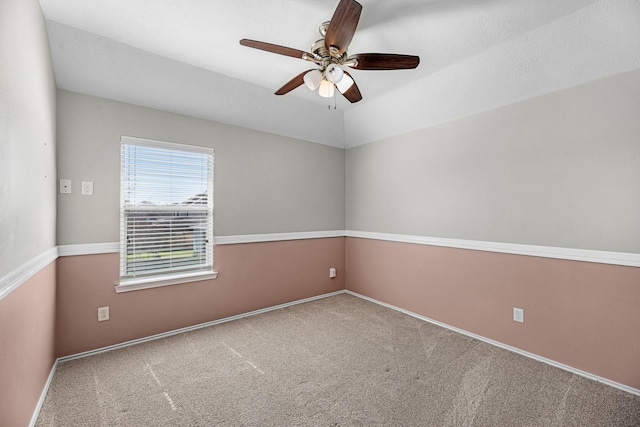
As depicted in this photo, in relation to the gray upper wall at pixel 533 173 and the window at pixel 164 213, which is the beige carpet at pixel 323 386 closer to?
the window at pixel 164 213

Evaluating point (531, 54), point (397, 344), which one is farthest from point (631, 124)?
point (397, 344)

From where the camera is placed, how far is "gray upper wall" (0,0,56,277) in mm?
1214

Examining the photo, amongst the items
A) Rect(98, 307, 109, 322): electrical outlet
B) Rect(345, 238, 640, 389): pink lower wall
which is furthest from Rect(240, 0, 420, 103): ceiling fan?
Rect(98, 307, 109, 322): electrical outlet

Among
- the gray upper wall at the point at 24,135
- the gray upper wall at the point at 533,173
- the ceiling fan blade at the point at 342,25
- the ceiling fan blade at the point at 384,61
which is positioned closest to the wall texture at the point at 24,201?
the gray upper wall at the point at 24,135

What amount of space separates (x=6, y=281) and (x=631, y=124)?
3.65 m

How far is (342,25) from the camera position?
1.57m

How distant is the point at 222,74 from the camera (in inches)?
109

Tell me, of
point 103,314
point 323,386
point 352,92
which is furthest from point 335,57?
point 103,314

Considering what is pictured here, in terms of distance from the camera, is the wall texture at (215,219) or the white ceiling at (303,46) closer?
the white ceiling at (303,46)

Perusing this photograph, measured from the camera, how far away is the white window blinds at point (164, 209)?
8.85 ft

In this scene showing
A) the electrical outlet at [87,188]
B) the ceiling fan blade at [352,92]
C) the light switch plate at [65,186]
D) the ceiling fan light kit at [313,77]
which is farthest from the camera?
the electrical outlet at [87,188]

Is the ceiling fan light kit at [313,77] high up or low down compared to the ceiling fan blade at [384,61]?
down

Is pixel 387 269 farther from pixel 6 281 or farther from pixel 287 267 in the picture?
pixel 6 281

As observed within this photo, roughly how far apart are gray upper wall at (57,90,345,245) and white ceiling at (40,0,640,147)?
0.18m
